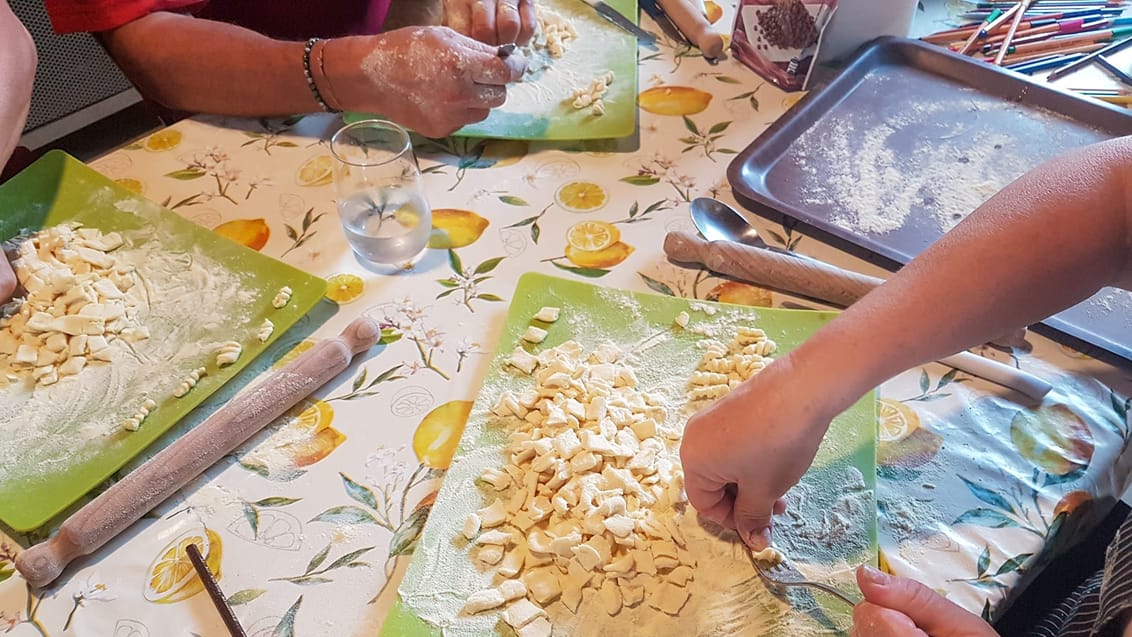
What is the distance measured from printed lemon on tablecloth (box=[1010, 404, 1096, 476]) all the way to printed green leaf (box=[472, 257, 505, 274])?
570mm

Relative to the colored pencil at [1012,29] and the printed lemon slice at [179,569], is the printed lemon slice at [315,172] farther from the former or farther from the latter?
the colored pencil at [1012,29]

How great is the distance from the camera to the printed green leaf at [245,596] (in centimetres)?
70

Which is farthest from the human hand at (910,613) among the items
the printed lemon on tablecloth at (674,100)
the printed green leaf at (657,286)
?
the printed lemon on tablecloth at (674,100)

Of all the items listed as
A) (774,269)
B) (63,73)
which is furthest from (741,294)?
(63,73)

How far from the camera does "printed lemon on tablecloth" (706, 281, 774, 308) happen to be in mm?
923

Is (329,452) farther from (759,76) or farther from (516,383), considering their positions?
(759,76)

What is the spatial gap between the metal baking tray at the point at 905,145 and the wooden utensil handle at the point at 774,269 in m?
0.08

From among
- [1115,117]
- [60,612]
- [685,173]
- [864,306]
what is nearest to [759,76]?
[685,173]

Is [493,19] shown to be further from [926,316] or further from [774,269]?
[926,316]

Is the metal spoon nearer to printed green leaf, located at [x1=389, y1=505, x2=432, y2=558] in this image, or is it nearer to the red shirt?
printed green leaf, located at [x1=389, y1=505, x2=432, y2=558]

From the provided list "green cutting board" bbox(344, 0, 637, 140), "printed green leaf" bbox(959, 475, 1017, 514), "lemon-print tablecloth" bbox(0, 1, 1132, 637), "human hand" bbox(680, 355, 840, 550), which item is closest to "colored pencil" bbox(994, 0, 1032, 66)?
"lemon-print tablecloth" bbox(0, 1, 1132, 637)

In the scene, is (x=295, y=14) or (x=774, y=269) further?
(x=295, y=14)

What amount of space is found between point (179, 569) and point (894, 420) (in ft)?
2.21

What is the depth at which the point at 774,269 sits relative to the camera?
910 millimetres
